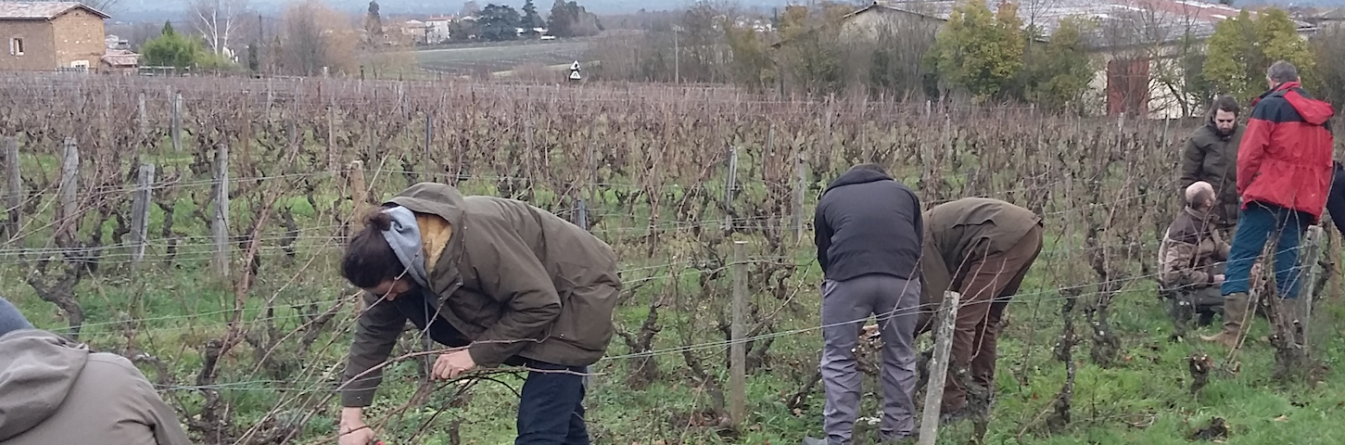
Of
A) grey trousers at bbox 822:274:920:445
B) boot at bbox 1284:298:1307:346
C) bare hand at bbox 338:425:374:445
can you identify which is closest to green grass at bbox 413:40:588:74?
boot at bbox 1284:298:1307:346

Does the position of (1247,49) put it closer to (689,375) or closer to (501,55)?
(689,375)

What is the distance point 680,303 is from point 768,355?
91cm

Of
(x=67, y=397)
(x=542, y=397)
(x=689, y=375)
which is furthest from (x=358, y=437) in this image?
(x=689, y=375)

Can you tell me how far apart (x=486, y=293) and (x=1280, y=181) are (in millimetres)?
4687

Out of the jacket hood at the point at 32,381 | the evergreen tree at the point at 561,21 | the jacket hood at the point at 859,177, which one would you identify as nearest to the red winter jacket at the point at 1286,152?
the jacket hood at the point at 859,177

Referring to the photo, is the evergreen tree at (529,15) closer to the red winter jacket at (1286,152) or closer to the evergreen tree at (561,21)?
the evergreen tree at (561,21)

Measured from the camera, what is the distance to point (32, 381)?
1885mm

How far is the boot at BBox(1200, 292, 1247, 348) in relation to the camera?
6273 mm

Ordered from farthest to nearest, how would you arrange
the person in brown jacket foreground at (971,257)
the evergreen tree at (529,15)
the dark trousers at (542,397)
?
1. the evergreen tree at (529,15)
2. the person in brown jacket foreground at (971,257)
3. the dark trousers at (542,397)

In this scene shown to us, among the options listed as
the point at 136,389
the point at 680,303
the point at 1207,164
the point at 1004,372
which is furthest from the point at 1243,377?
the point at 136,389

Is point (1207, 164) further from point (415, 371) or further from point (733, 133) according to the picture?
point (733, 133)

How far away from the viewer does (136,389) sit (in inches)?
79.6

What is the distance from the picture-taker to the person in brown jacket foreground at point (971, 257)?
184 inches

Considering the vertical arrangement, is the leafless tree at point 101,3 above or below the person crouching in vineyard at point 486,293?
above
